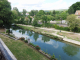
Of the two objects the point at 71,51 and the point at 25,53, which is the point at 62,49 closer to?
the point at 71,51

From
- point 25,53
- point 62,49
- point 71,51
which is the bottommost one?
point 71,51

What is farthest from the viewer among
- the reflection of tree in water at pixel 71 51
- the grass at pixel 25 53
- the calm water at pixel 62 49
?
the reflection of tree in water at pixel 71 51

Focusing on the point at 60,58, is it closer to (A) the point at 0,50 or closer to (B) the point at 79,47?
(B) the point at 79,47

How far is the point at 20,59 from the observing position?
7363 millimetres

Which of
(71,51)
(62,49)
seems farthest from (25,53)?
(71,51)

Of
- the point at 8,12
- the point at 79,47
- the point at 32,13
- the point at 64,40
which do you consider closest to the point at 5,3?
the point at 8,12

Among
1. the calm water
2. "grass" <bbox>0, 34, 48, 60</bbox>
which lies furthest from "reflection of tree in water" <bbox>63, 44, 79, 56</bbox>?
"grass" <bbox>0, 34, 48, 60</bbox>

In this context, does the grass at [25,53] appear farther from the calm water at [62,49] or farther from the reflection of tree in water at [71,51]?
the reflection of tree in water at [71,51]

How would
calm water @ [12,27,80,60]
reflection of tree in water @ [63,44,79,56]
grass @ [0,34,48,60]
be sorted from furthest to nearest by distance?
reflection of tree in water @ [63,44,79,56]
calm water @ [12,27,80,60]
grass @ [0,34,48,60]

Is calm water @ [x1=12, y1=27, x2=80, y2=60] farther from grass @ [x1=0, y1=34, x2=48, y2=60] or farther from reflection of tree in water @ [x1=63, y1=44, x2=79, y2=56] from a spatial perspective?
grass @ [x1=0, y1=34, x2=48, y2=60]

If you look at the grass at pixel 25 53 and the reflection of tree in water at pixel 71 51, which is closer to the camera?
the grass at pixel 25 53

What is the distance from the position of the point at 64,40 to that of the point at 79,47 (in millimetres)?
3394

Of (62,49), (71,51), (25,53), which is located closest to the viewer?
(25,53)

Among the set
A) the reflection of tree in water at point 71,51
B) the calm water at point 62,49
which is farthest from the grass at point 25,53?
the reflection of tree in water at point 71,51
